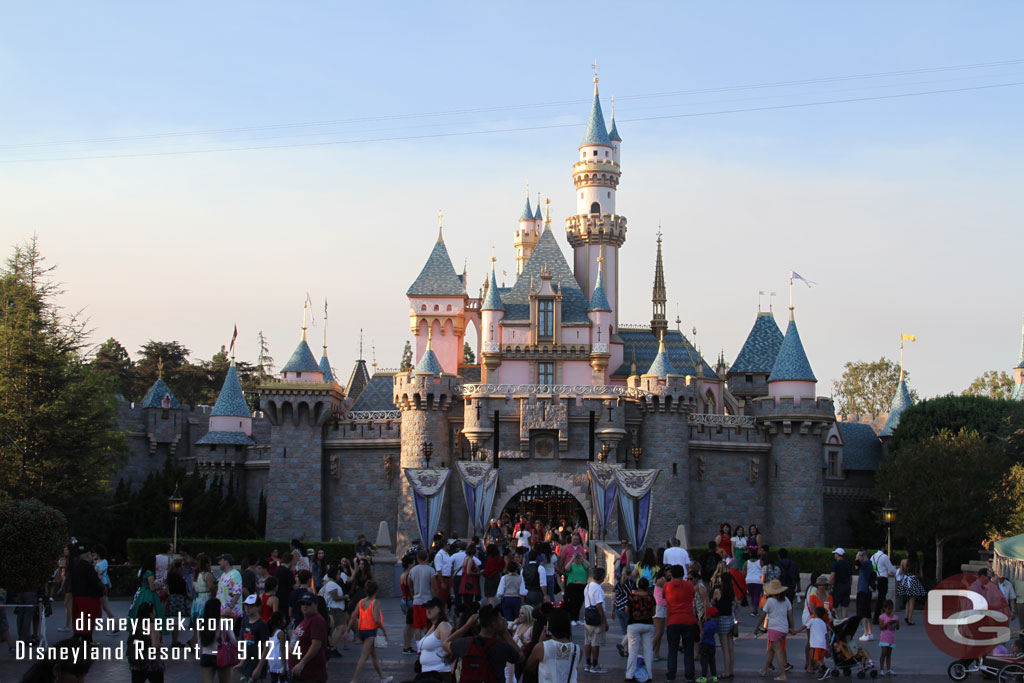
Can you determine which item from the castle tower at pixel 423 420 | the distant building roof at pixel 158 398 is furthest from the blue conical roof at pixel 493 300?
the distant building roof at pixel 158 398

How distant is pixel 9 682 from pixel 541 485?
27.4 m

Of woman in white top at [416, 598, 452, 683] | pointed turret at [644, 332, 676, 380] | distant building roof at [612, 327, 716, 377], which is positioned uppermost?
distant building roof at [612, 327, 716, 377]

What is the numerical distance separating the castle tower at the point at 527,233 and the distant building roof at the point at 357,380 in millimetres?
8670

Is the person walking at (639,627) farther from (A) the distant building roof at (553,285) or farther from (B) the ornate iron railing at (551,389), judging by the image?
(A) the distant building roof at (553,285)

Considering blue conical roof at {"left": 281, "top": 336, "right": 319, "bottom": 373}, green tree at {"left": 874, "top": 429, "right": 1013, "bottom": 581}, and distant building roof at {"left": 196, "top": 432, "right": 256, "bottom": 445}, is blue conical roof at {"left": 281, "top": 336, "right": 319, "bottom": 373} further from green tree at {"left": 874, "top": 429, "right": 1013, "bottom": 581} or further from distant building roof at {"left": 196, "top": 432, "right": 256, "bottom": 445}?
green tree at {"left": 874, "top": 429, "right": 1013, "bottom": 581}

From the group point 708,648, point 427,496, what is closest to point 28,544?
point 708,648

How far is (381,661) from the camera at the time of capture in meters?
19.5

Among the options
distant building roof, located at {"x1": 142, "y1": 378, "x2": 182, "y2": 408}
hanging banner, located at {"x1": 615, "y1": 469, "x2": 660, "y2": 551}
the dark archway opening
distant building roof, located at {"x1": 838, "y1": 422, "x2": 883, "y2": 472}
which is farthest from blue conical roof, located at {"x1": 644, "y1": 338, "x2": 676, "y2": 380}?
distant building roof, located at {"x1": 142, "y1": 378, "x2": 182, "y2": 408}

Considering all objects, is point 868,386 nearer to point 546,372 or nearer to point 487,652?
point 546,372

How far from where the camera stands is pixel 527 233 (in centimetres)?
5959

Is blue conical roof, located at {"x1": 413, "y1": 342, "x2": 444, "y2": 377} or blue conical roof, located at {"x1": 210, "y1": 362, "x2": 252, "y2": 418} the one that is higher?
blue conical roof, located at {"x1": 413, "y1": 342, "x2": 444, "y2": 377}

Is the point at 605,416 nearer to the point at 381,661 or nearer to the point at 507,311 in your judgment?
the point at 507,311

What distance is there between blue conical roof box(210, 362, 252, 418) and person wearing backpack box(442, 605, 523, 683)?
37.8m

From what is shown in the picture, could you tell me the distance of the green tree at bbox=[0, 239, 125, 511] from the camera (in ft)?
121
